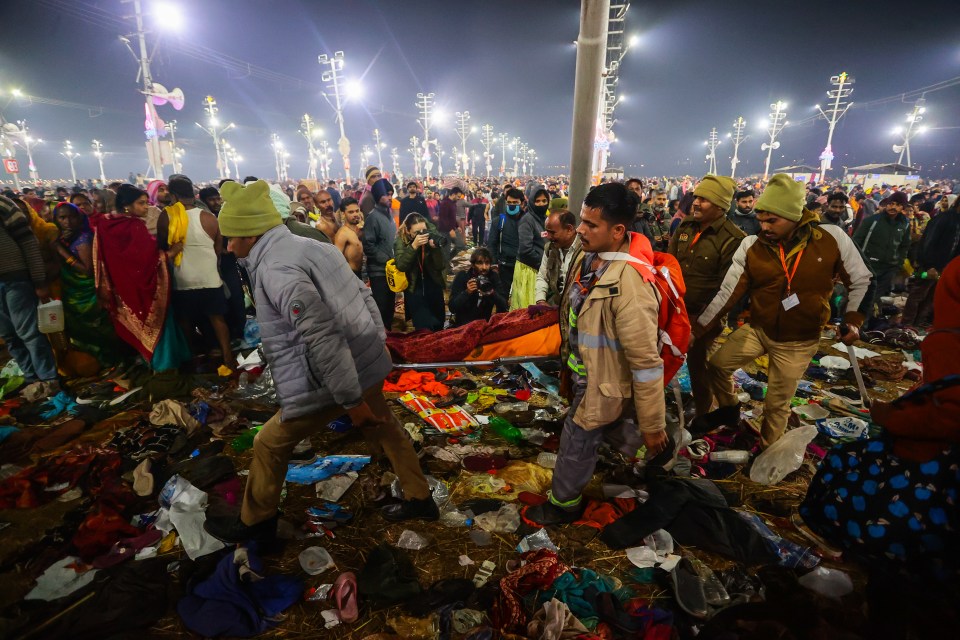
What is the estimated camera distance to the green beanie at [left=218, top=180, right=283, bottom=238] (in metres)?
2.35

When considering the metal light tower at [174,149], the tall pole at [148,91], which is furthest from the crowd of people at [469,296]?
the metal light tower at [174,149]

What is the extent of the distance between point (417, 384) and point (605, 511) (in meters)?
2.70

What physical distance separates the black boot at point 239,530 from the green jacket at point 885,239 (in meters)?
8.38

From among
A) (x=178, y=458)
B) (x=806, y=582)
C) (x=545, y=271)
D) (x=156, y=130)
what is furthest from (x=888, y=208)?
(x=156, y=130)

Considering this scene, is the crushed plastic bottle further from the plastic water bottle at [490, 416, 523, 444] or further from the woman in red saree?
the woman in red saree

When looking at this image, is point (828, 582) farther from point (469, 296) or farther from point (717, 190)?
point (469, 296)

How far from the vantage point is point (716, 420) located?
12.7ft

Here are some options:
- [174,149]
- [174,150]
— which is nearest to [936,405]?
[174,150]

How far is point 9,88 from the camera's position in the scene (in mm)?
42438

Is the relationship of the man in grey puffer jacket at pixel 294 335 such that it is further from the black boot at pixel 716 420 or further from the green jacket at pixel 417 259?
the black boot at pixel 716 420

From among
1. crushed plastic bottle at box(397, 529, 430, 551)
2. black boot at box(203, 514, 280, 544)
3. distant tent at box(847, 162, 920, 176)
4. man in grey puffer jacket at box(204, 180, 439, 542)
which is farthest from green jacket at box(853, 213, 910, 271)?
distant tent at box(847, 162, 920, 176)

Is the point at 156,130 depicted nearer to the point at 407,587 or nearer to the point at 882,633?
the point at 407,587

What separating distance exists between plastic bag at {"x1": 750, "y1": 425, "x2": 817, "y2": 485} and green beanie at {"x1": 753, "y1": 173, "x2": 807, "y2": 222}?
1677 millimetres

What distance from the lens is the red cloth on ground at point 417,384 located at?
5.07 m
